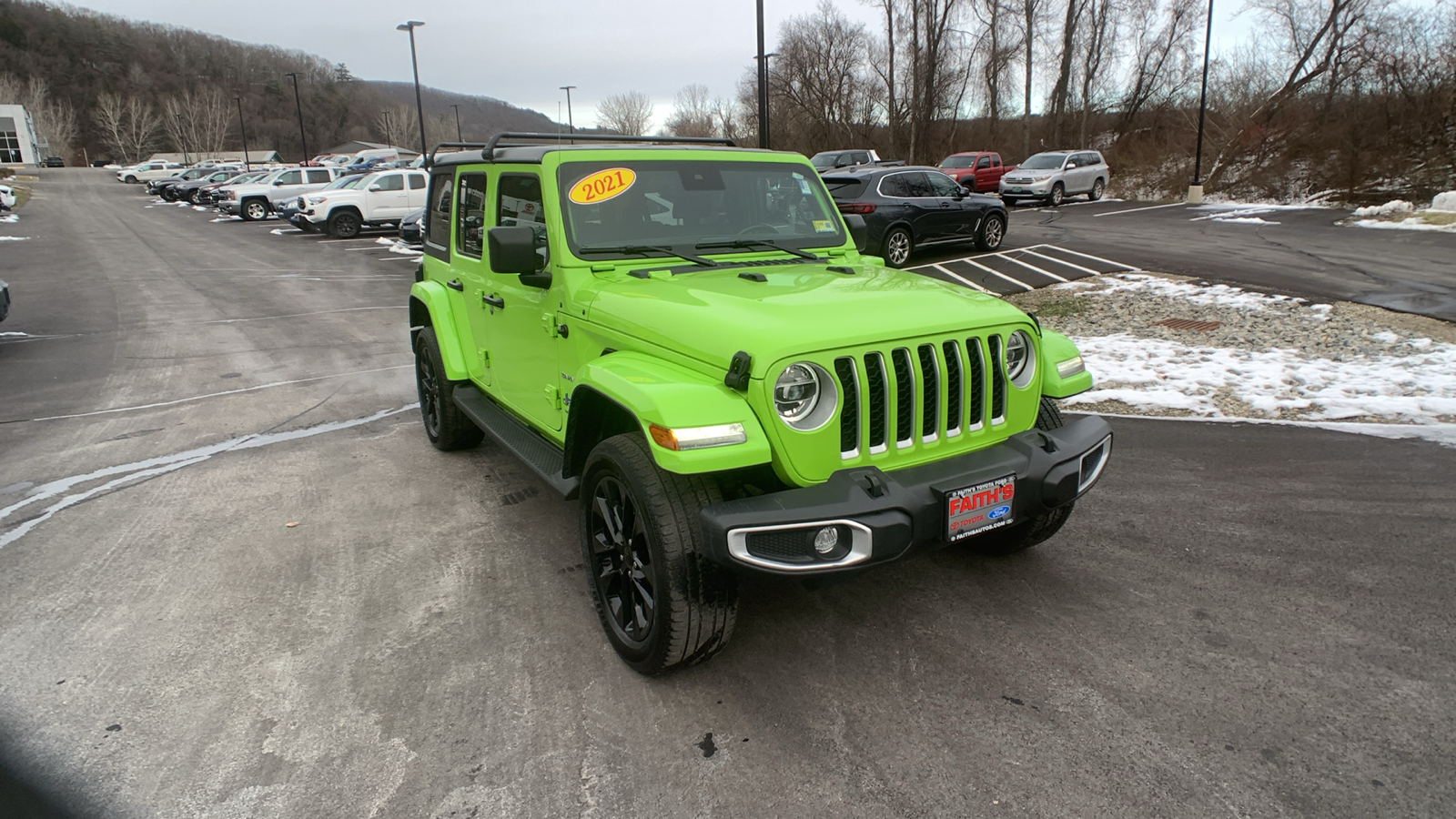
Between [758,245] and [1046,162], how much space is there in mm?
27085

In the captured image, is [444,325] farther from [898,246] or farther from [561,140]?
[898,246]

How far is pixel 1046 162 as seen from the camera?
28094mm

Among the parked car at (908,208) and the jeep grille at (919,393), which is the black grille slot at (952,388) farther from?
the parked car at (908,208)

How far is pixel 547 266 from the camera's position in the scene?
3.89 metres

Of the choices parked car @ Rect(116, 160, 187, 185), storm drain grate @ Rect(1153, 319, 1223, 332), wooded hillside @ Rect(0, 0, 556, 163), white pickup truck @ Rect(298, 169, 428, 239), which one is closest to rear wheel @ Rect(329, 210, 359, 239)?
white pickup truck @ Rect(298, 169, 428, 239)

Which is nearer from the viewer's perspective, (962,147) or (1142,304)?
(1142,304)

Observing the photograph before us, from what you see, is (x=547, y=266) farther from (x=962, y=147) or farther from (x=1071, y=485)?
(x=962, y=147)

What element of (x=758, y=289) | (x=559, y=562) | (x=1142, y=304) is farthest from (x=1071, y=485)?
(x=1142, y=304)

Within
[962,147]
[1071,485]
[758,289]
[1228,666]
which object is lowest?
[1228,666]

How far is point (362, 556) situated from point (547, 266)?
5.76 ft

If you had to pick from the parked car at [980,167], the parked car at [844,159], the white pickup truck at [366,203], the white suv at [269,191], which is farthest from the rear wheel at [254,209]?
the parked car at [980,167]

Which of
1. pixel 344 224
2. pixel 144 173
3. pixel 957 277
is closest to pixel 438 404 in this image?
pixel 957 277

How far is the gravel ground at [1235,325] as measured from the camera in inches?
257

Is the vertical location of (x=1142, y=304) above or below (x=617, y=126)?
below
